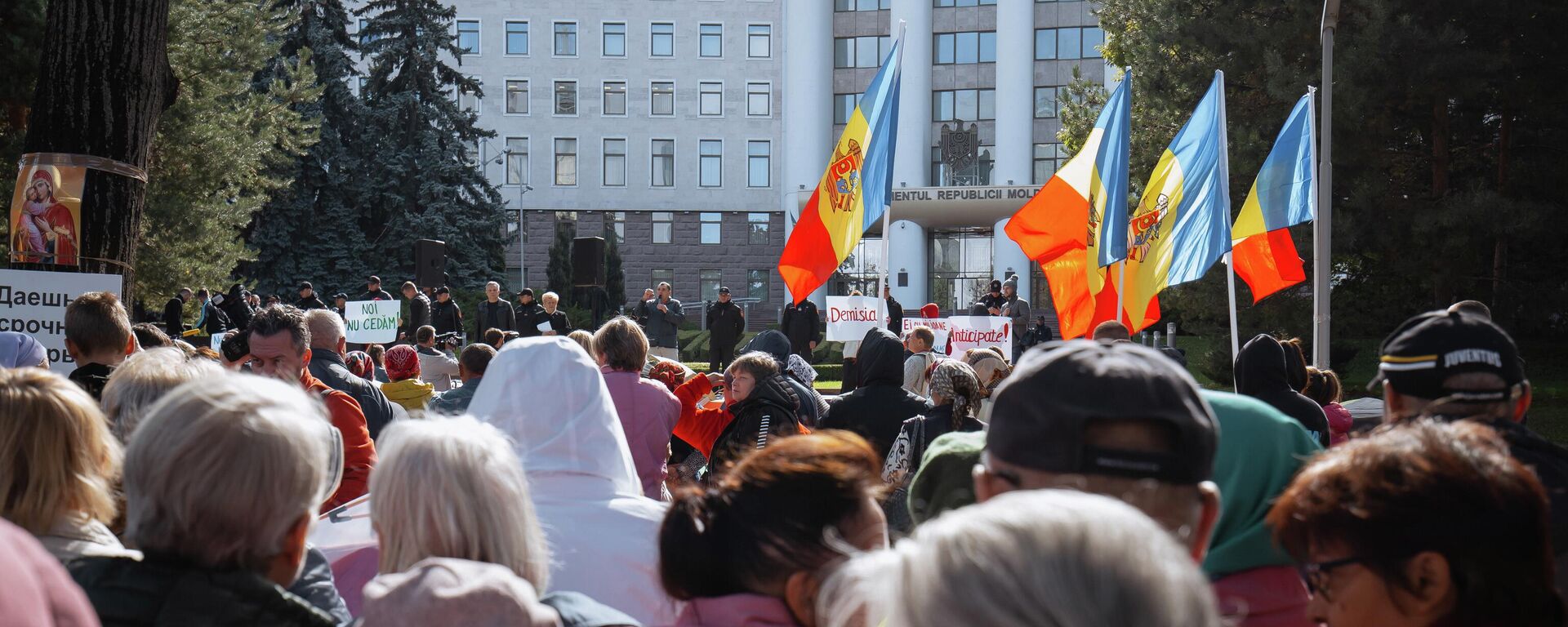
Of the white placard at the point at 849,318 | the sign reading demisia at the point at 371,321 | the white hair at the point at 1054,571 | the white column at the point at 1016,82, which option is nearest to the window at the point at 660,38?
the white column at the point at 1016,82

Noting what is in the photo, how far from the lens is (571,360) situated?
141 inches

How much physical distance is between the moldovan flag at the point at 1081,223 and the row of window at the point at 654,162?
40205mm

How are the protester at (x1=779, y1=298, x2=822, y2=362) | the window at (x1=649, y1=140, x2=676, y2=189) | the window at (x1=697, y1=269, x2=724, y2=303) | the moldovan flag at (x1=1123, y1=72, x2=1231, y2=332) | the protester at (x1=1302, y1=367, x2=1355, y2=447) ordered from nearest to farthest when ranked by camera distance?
1. the protester at (x1=1302, y1=367, x2=1355, y2=447)
2. the moldovan flag at (x1=1123, y1=72, x2=1231, y2=332)
3. the protester at (x1=779, y1=298, x2=822, y2=362)
4. the window at (x1=649, y1=140, x2=676, y2=189)
5. the window at (x1=697, y1=269, x2=724, y2=303)

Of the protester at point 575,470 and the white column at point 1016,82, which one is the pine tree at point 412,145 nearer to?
the white column at point 1016,82

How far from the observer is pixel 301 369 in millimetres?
5699

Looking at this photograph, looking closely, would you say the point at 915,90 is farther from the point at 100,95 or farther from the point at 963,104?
the point at 100,95

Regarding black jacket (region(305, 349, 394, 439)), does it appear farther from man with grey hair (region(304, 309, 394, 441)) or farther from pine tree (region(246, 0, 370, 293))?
pine tree (region(246, 0, 370, 293))

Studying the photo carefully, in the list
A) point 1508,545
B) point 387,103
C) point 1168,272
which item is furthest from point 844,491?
point 387,103

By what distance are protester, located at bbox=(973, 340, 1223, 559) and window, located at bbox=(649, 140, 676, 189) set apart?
51.2 meters

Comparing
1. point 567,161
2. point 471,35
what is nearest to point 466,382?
point 567,161

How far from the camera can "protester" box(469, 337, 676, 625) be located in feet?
11.2

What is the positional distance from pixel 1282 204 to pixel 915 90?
35264 mm

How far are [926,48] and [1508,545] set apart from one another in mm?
46712

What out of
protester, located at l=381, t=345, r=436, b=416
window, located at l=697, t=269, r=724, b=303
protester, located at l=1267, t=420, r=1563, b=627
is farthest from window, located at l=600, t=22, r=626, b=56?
protester, located at l=1267, t=420, r=1563, b=627
